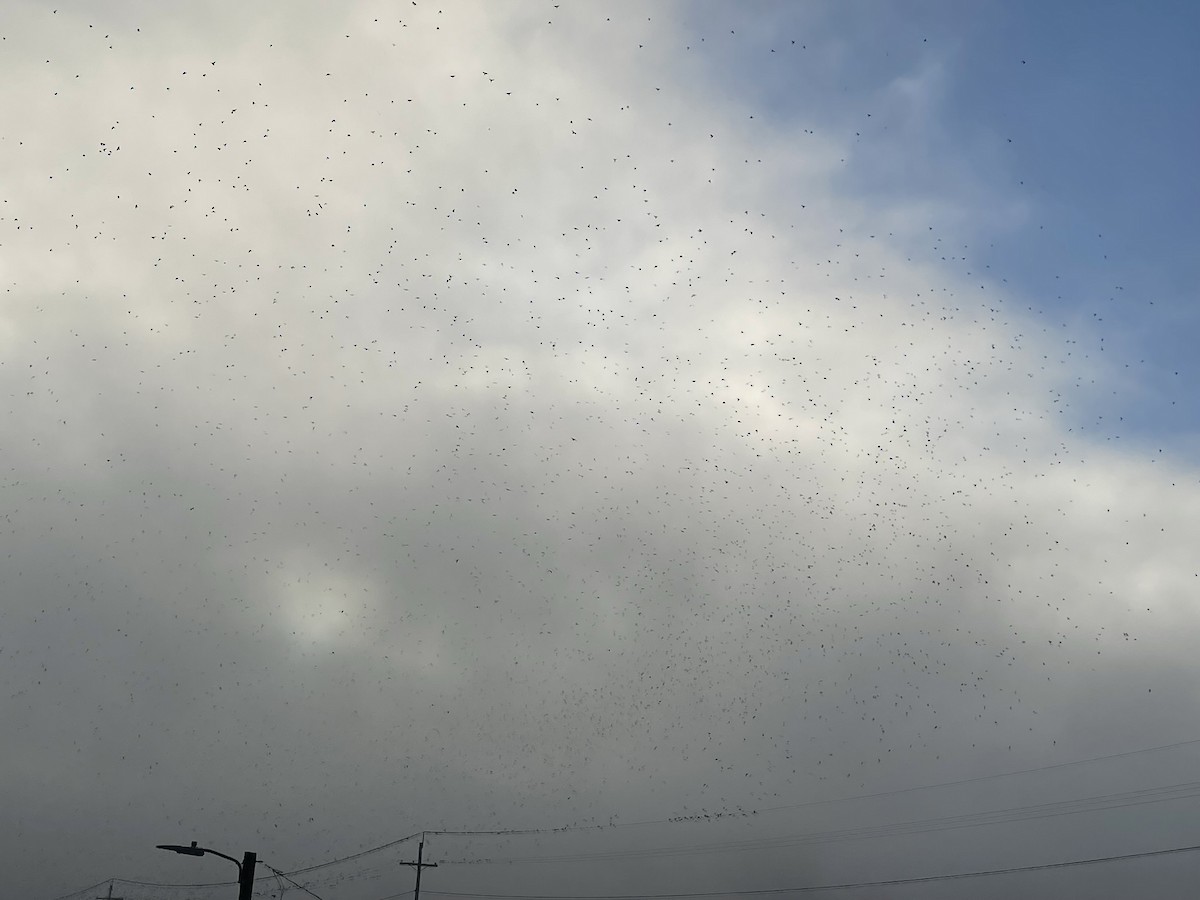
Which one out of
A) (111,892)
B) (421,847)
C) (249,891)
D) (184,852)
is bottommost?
(111,892)

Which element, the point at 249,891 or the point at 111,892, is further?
the point at 111,892

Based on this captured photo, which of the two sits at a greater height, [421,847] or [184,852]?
[184,852]

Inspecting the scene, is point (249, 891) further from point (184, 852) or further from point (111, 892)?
point (111, 892)

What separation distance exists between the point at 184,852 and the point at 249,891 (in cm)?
316

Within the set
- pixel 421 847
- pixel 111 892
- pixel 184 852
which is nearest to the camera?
pixel 184 852

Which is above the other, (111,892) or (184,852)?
(184,852)

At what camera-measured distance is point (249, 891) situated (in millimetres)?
25219

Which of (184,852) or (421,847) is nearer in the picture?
(184,852)

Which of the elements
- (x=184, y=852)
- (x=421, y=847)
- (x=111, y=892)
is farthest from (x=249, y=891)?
(x=111, y=892)

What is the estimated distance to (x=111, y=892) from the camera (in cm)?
11556

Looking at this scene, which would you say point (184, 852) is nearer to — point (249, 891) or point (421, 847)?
point (249, 891)

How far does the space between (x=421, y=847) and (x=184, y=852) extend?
61601 mm

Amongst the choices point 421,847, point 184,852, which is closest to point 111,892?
point 421,847

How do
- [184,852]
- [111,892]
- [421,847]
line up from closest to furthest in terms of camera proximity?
1. [184,852]
2. [421,847]
3. [111,892]
